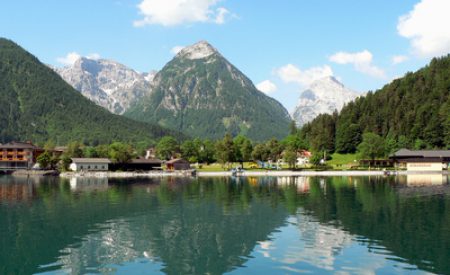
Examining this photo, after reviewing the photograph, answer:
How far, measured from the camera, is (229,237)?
45438 mm

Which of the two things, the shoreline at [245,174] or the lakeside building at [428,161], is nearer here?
the shoreline at [245,174]

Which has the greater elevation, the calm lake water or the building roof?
the building roof

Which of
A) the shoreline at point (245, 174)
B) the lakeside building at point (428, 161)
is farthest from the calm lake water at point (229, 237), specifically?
the lakeside building at point (428, 161)

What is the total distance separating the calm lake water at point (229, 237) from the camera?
113ft

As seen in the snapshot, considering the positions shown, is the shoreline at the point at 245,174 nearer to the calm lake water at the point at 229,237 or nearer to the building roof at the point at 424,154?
the building roof at the point at 424,154

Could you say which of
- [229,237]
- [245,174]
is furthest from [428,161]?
[229,237]

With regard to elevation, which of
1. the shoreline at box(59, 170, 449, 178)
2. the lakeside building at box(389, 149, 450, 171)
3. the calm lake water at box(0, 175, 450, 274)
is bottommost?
the calm lake water at box(0, 175, 450, 274)

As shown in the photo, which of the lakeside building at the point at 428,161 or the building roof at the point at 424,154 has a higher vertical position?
the building roof at the point at 424,154

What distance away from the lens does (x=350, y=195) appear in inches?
3376

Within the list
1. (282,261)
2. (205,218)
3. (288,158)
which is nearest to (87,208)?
(205,218)

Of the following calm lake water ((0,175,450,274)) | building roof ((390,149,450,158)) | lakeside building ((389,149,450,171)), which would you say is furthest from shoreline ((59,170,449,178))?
calm lake water ((0,175,450,274))

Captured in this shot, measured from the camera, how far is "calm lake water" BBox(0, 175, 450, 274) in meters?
34.4

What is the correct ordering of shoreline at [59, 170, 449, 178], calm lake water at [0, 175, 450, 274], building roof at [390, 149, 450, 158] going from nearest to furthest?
calm lake water at [0, 175, 450, 274] → shoreline at [59, 170, 449, 178] → building roof at [390, 149, 450, 158]

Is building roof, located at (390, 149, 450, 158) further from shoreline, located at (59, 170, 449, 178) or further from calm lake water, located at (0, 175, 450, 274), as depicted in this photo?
calm lake water, located at (0, 175, 450, 274)
